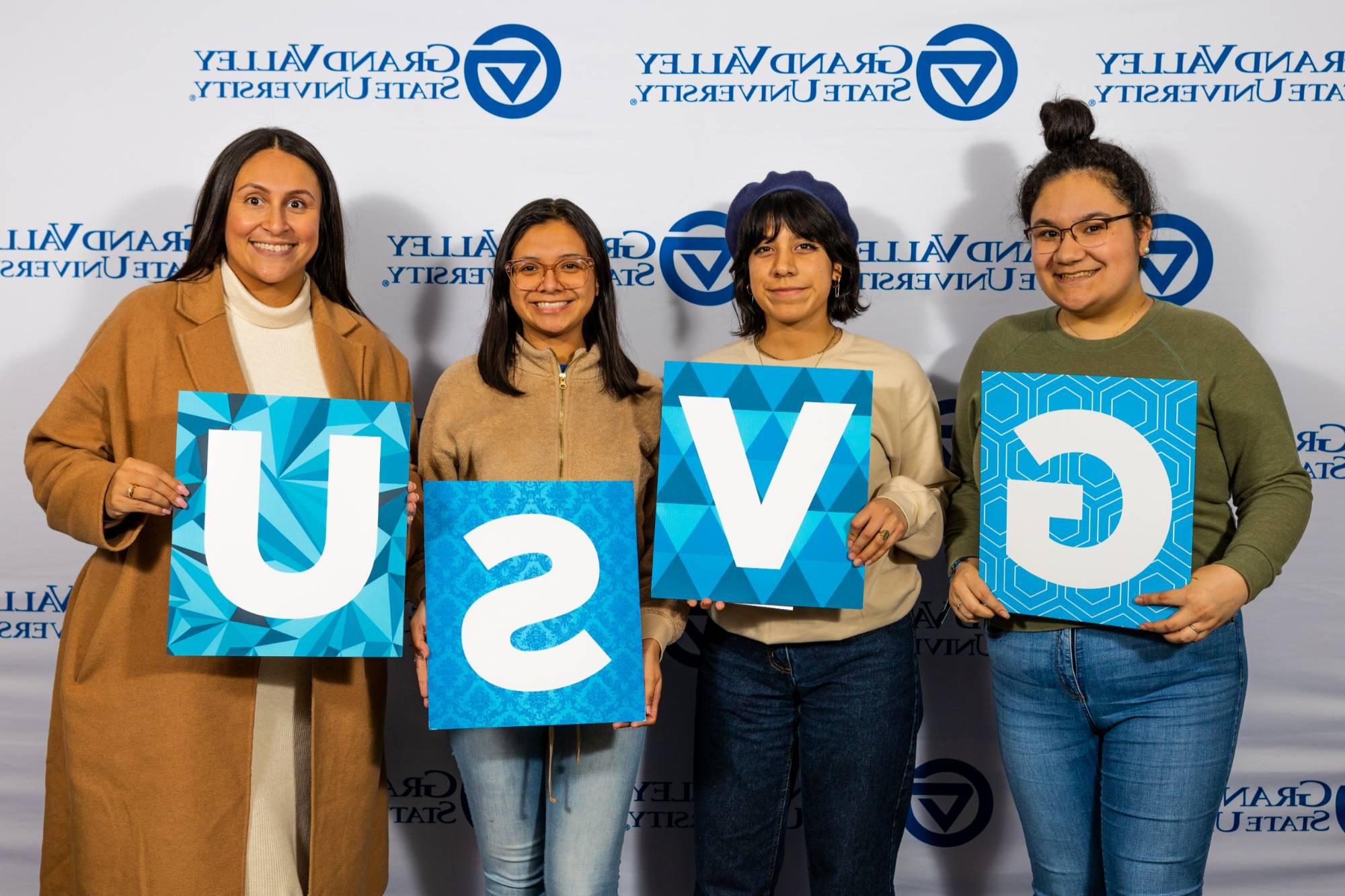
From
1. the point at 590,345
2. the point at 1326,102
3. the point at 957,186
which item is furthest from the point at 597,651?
the point at 1326,102

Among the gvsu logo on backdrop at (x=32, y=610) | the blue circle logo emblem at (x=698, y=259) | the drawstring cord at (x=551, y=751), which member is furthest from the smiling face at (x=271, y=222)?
the gvsu logo on backdrop at (x=32, y=610)

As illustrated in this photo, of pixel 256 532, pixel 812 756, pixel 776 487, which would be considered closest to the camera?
pixel 256 532

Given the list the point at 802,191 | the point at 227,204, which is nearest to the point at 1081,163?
the point at 802,191

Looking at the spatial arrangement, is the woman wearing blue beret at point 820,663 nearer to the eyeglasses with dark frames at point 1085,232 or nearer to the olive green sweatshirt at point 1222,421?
the olive green sweatshirt at point 1222,421

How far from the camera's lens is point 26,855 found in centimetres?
255

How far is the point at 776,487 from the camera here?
5.32 feet

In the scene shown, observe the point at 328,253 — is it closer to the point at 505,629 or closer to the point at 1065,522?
the point at 505,629

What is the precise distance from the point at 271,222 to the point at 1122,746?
1575mm

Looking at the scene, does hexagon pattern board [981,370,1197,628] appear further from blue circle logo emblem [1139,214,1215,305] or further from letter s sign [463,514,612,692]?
blue circle logo emblem [1139,214,1215,305]

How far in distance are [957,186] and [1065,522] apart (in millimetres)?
1102

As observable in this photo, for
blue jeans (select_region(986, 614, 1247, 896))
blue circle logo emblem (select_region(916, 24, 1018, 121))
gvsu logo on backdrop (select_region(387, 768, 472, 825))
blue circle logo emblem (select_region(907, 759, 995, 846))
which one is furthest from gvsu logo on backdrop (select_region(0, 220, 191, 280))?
blue circle logo emblem (select_region(907, 759, 995, 846))

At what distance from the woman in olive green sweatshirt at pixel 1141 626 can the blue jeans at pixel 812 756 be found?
0.59 feet

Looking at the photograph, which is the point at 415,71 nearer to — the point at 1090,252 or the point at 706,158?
the point at 706,158

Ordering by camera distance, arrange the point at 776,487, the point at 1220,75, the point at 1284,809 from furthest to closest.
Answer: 1. the point at 1284,809
2. the point at 1220,75
3. the point at 776,487
